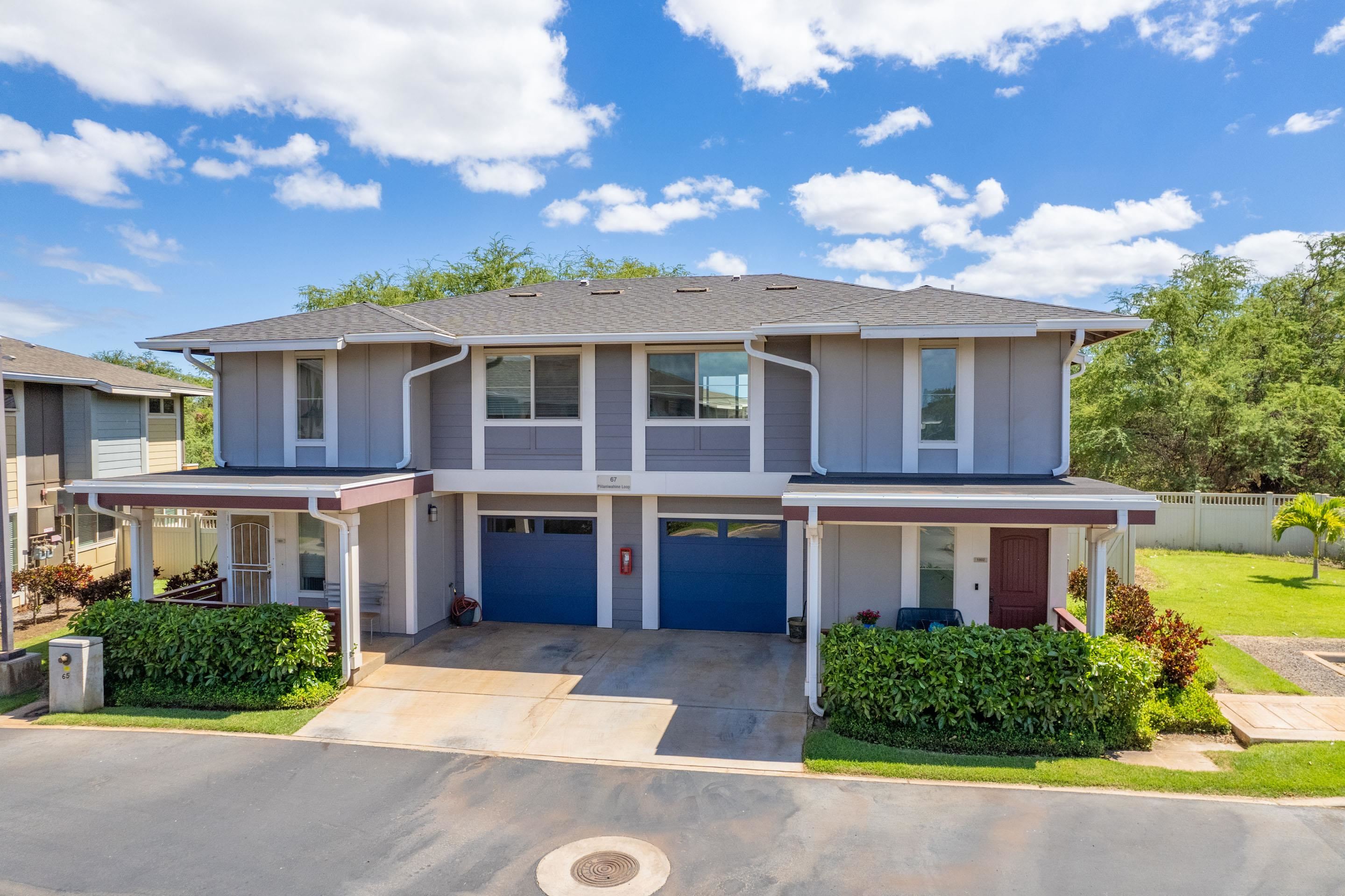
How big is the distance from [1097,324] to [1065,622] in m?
4.09

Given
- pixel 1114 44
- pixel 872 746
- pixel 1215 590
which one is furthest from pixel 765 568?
pixel 1114 44

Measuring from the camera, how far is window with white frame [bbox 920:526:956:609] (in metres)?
10.3

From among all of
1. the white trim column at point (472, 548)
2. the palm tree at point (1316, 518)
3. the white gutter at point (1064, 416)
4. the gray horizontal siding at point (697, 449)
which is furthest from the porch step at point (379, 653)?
the palm tree at point (1316, 518)

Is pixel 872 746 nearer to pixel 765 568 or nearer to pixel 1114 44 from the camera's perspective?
pixel 765 568

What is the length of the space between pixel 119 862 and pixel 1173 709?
1060 cm

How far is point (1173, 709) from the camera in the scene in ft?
26.8

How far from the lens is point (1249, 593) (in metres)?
14.2

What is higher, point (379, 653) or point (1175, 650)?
point (1175, 650)

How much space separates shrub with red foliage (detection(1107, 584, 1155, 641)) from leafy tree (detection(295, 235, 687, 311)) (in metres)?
23.5

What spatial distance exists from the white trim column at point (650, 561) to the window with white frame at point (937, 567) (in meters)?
4.41

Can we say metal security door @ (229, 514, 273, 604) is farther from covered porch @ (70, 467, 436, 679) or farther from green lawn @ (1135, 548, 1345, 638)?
green lawn @ (1135, 548, 1345, 638)

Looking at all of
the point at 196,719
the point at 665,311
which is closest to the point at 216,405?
the point at 196,719

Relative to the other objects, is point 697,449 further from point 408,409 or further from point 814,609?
point 408,409

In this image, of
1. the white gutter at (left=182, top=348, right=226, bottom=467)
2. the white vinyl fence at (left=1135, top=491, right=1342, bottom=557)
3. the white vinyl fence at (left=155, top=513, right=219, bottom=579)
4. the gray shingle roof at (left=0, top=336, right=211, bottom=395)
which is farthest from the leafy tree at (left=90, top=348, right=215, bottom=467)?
the white vinyl fence at (left=1135, top=491, right=1342, bottom=557)
